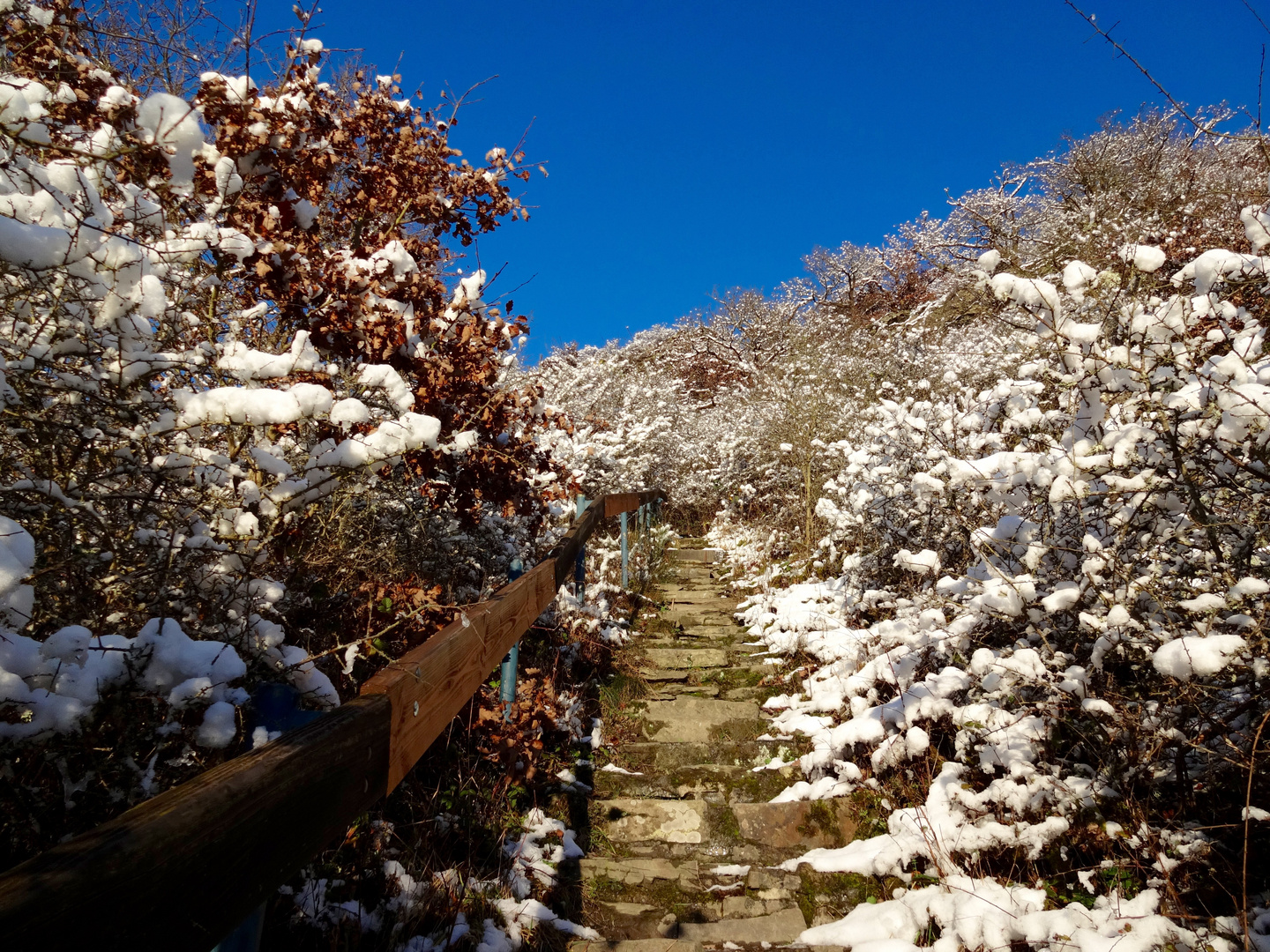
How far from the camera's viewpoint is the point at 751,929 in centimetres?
314

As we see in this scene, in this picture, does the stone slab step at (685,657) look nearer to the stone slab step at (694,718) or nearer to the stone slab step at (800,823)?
the stone slab step at (694,718)

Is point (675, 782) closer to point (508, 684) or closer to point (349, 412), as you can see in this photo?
point (508, 684)

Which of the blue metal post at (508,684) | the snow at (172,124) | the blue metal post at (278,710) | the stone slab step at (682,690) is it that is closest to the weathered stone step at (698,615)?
the stone slab step at (682,690)

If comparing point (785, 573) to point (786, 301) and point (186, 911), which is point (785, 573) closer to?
point (186, 911)

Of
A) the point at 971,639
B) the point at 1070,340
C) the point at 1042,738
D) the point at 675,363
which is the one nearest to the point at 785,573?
the point at 971,639

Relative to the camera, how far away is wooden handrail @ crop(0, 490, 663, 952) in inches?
33.2

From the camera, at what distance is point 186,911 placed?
102 cm

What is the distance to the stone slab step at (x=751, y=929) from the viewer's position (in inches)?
121

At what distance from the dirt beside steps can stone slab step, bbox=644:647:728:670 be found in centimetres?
42

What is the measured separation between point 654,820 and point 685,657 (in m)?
2.41

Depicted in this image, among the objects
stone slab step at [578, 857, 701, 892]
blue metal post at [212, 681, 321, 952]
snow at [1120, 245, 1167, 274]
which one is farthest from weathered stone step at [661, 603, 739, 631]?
blue metal post at [212, 681, 321, 952]

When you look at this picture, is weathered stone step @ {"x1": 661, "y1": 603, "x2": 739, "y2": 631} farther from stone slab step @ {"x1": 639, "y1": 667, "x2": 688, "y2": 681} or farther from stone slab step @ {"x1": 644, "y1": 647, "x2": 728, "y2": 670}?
stone slab step @ {"x1": 639, "y1": 667, "x2": 688, "y2": 681}

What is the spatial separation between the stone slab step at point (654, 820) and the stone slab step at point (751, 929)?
65 cm

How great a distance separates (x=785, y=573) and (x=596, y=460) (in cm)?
361
